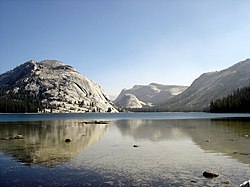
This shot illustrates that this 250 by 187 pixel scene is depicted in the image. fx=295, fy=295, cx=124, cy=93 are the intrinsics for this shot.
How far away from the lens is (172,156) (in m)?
36.5

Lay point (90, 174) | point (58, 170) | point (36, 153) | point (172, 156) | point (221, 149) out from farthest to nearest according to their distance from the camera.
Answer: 1. point (221, 149)
2. point (36, 153)
3. point (172, 156)
4. point (58, 170)
5. point (90, 174)

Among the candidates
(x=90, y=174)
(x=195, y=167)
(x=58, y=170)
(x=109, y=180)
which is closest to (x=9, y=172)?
(x=58, y=170)

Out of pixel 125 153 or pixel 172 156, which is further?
pixel 125 153

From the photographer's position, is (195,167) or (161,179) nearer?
(161,179)

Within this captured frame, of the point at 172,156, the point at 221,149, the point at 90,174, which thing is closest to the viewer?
the point at 90,174

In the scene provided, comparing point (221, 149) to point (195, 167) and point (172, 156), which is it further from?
point (195, 167)

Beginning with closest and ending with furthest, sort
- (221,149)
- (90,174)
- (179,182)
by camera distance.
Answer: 1. (179,182)
2. (90,174)
3. (221,149)

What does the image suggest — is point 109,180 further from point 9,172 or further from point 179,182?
point 9,172

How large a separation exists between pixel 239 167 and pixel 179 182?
8.77 m

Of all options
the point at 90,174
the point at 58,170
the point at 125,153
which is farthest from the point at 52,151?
the point at 90,174

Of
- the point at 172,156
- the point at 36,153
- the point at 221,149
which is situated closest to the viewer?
the point at 172,156

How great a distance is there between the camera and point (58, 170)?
2828cm

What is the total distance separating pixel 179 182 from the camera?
23.4 m

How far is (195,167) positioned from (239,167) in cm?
422
